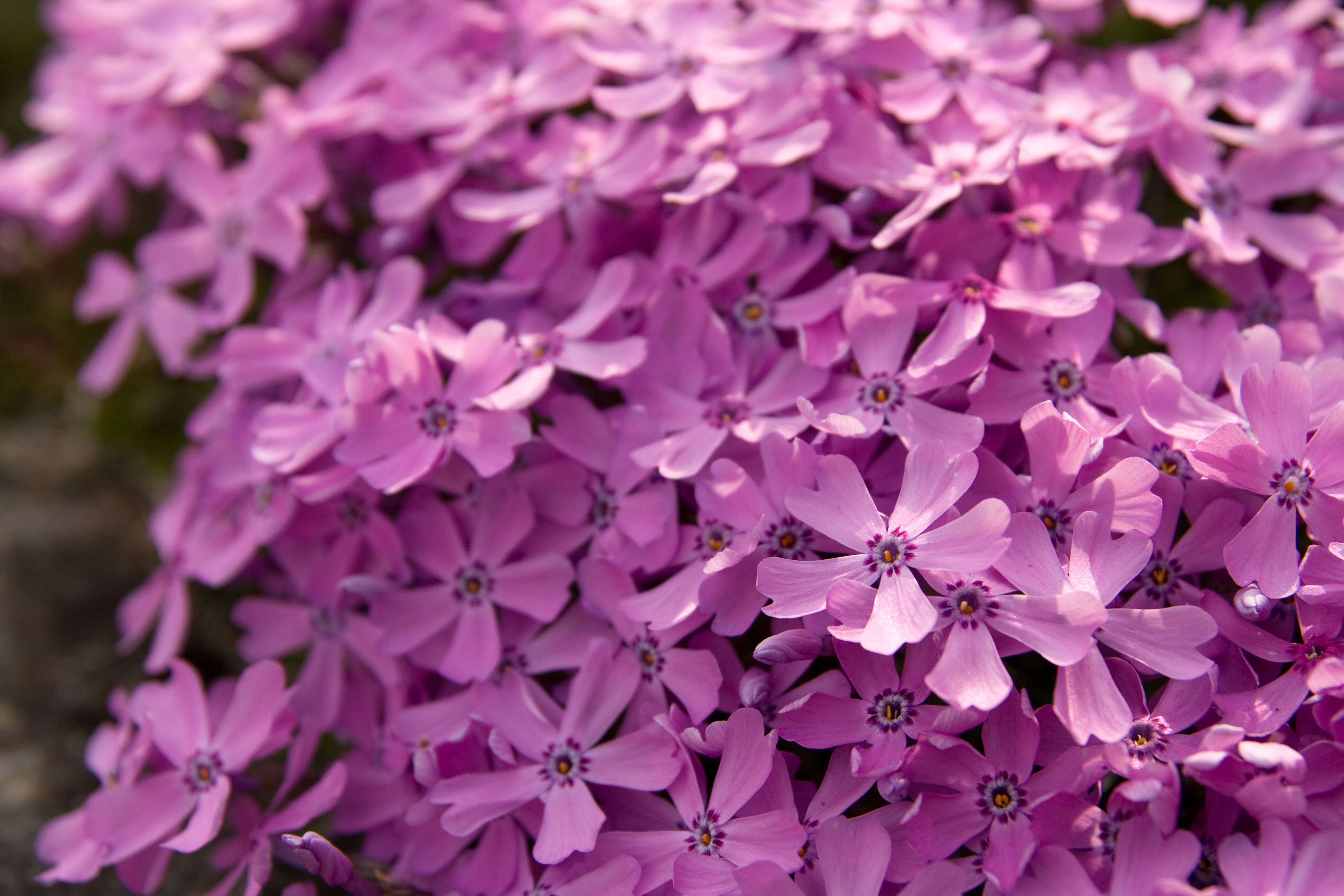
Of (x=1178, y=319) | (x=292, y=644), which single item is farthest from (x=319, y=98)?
(x=1178, y=319)

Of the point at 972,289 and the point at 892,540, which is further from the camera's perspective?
the point at 972,289

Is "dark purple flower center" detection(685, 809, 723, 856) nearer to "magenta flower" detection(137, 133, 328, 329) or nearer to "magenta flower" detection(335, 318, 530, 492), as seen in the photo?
"magenta flower" detection(335, 318, 530, 492)

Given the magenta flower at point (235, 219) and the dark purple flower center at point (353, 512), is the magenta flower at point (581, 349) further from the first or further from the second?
the magenta flower at point (235, 219)

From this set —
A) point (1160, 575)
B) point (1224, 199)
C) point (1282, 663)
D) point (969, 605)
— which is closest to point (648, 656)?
point (969, 605)

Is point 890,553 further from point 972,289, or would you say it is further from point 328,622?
point 328,622

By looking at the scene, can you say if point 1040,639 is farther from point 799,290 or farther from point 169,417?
point 169,417

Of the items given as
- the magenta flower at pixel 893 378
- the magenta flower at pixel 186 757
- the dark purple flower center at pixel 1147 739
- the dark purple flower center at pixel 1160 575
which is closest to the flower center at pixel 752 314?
the magenta flower at pixel 893 378

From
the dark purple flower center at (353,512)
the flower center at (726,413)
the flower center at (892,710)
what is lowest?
the dark purple flower center at (353,512)
